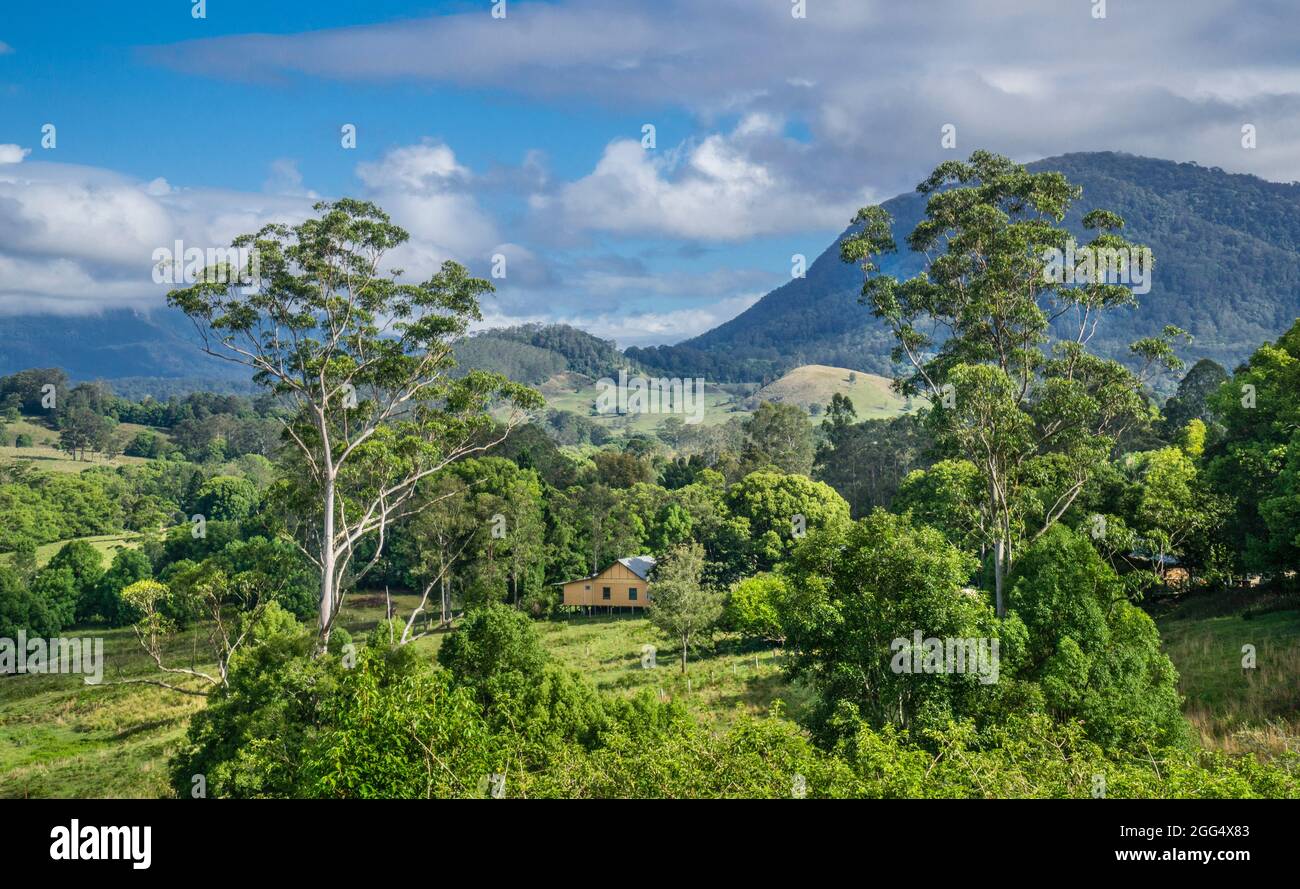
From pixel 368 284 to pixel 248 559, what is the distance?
90.1 ft

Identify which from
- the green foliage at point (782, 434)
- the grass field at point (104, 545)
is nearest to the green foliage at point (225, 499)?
the grass field at point (104, 545)

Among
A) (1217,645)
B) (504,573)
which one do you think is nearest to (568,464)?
(504,573)

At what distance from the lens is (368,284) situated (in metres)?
23.9

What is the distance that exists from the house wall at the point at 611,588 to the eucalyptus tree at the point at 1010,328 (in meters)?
25.8

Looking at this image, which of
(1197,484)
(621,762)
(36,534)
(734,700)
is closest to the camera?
(621,762)

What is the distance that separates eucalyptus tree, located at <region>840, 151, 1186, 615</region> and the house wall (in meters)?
25.8

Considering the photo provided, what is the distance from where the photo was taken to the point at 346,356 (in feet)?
76.5

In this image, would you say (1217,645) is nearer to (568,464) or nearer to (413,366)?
(413,366)

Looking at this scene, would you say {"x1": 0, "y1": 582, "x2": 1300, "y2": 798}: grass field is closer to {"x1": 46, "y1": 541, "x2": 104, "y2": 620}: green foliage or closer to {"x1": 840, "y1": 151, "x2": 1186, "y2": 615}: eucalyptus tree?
{"x1": 840, "y1": 151, "x2": 1186, "y2": 615}: eucalyptus tree

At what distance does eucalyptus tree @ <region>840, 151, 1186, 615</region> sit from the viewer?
72.2 ft

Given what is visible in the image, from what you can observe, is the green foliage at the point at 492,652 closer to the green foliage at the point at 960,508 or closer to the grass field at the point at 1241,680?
the green foliage at the point at 960,508

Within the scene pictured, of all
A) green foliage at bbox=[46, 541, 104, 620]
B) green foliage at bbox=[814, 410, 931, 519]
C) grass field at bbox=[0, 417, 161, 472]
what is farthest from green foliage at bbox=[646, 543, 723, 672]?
grass field at bbox=[0, 417, 161, 472]

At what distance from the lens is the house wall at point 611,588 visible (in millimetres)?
49406
